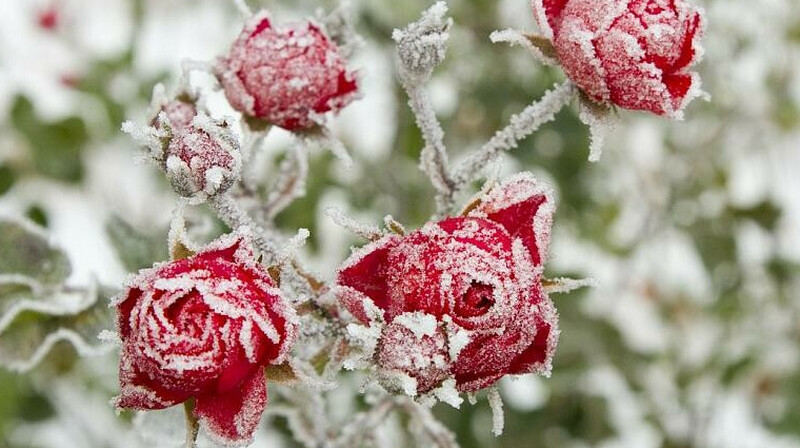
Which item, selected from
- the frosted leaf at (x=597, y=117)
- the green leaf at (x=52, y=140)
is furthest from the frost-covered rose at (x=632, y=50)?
the green leaf at (x=52, y=140)

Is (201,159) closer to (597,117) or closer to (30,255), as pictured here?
(597,117)

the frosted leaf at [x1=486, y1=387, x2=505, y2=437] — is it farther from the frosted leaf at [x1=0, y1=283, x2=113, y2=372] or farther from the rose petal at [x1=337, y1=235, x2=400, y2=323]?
the frosted leaf at [x1=0, y1=283, x2=113, y2=372]

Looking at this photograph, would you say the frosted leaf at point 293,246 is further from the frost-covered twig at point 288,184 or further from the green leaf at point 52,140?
the green leaf at point 52,140

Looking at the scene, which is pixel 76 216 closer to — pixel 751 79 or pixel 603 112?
pixel 751 79

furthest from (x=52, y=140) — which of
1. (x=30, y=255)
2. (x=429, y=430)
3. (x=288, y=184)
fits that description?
(x=429, y=430)

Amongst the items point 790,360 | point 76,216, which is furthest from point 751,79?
point 76,216
